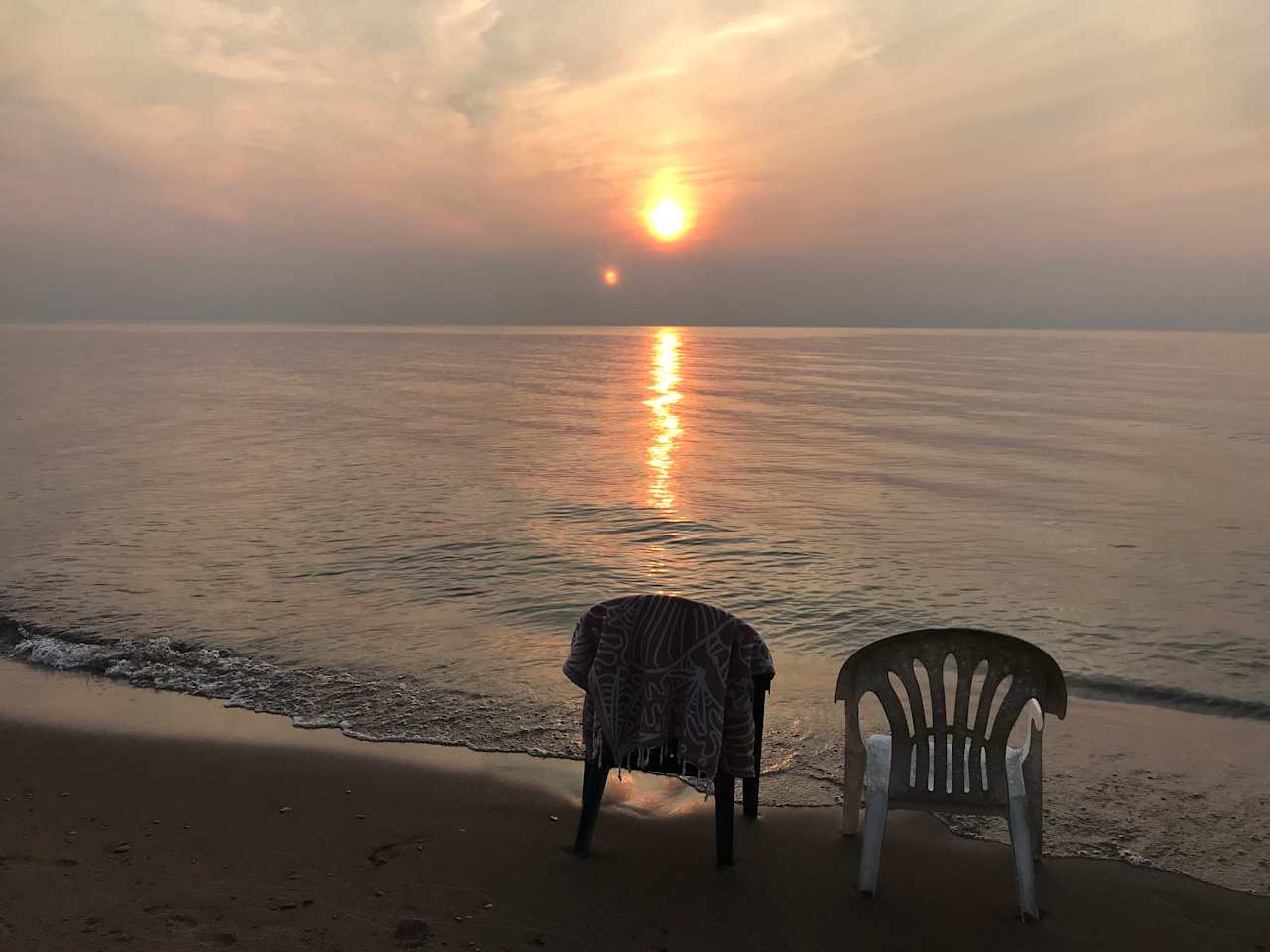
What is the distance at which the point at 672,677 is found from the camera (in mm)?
4473

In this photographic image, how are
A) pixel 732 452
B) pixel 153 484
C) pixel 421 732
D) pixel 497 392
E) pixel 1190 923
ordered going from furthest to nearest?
pixel 497 392 < pixel 732 452 < pixel 153 484 < pixel 421 732 < pixel 1190 923

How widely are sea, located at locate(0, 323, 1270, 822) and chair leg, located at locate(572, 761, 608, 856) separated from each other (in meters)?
1.31

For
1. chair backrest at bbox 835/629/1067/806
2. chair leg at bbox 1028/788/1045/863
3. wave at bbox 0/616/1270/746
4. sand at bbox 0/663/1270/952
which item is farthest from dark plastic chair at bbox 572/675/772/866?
wave at bbox 0/616/1270/746

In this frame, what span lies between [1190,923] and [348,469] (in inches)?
701

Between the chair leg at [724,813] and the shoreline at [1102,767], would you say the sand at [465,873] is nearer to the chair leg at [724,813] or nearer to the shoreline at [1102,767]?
the chair leg at [724,813]

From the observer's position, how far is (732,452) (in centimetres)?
2441

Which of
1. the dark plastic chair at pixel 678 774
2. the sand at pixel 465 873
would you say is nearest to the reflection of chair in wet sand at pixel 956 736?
the sand at pixel 465 873

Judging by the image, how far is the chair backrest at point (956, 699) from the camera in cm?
431

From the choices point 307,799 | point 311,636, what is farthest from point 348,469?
point 307,799

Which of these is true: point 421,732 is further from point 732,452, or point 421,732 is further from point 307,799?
point 732,452

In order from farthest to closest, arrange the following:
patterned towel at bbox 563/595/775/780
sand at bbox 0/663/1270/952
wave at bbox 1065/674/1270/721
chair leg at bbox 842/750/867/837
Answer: wave at bbox 1065/674/1270/721 < chair leg at bbox 842/750/867/837 < patterned towel at bbox 563/595/775/780 < sand at bbox 0/663/1270/952

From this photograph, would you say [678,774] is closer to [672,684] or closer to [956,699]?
[672,684]

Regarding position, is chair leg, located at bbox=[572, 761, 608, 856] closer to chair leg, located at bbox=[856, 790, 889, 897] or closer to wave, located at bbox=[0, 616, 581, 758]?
chair leg, located at bbox=[856, 790, 889, 897]

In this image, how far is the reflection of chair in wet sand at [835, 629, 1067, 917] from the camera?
4.30 m
